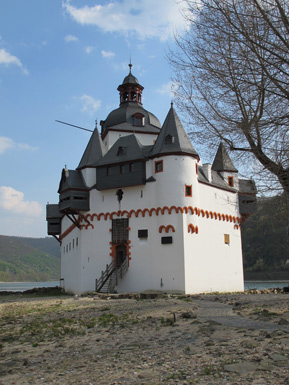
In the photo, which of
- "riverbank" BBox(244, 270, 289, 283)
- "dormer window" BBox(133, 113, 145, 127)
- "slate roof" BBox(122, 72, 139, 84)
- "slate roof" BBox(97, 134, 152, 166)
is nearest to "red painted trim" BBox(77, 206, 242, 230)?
"slate roof" BBox(97, 134, 152, 166)

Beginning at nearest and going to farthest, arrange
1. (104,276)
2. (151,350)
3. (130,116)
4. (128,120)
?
(151,350) → (104,276) → (128,120) → (130,116)

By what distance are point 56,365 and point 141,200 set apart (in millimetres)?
24146

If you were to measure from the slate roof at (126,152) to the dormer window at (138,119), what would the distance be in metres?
6.19

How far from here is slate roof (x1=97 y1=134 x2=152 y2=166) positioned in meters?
33.9

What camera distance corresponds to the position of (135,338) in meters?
11.8

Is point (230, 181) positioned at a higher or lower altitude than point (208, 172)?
lower

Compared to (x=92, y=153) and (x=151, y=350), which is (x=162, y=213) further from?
(x=151, y=350)

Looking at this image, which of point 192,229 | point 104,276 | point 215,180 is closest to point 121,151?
point 192,229

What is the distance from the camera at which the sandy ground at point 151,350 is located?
791cm

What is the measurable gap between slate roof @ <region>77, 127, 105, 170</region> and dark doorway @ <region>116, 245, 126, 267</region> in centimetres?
681

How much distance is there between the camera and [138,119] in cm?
4219

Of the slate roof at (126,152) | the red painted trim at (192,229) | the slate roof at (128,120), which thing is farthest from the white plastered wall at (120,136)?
the red painted trim at (192,229)

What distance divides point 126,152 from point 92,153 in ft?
11.2

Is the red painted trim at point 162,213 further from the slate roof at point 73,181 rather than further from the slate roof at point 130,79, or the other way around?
the slate roof at point 130,79
